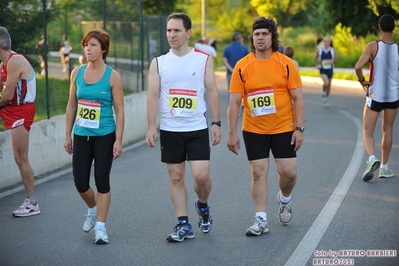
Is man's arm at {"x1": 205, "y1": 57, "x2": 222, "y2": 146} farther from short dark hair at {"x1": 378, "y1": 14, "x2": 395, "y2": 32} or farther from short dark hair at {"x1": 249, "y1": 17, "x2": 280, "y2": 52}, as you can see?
short dark hair at {"x1": 378, "y1": 14, "x2": 395, "y2": 32}

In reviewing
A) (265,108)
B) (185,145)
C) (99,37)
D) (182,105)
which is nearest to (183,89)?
(182,105)

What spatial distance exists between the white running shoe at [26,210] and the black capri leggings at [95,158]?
136cm

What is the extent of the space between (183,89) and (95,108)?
0.81m

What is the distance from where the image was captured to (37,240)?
772 cm

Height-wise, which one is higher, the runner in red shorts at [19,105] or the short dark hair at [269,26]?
the short dark hair at [269,26]

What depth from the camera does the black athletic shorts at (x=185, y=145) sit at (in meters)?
7.53

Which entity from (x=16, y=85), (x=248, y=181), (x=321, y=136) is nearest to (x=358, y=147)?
(x=321, y=136)

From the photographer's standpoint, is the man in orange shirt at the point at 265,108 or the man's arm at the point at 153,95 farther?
the man in orange shirt at the point at 265,108

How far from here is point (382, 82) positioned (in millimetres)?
10555

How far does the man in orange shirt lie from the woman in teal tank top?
104cm

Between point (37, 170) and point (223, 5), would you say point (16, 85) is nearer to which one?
point (37, 170)

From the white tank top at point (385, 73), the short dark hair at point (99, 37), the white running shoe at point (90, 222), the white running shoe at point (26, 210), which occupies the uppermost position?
the short dark hair at point (99, 37)

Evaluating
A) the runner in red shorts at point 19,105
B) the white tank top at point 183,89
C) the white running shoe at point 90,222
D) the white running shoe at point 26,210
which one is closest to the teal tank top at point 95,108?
the white tank top at point 183,89

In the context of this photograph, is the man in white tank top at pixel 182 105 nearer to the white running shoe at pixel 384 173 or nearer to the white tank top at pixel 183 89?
the white tank top at pixel 183 89
